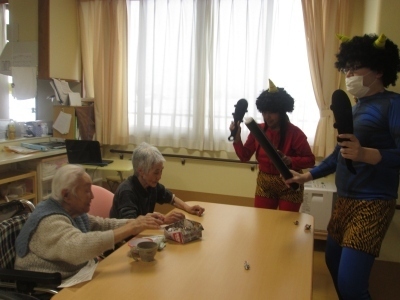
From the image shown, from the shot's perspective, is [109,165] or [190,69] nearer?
[109,165]

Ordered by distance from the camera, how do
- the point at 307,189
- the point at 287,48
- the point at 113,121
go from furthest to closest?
the point at 113,121 < the point at 287,48 < the point at 307,189

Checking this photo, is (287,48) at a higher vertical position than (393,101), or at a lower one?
higher

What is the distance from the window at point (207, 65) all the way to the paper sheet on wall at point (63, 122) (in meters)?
0.67

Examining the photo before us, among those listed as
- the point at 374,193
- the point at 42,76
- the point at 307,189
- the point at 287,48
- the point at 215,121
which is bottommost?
the point at 307,189

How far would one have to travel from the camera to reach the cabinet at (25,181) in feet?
9.86

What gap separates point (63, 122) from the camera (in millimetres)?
3789

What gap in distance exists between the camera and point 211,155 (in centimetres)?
377

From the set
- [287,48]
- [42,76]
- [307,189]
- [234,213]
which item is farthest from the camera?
[42,76]

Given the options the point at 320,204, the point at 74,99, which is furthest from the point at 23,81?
the point at 320,204

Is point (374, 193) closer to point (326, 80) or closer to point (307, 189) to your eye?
point (307, 189)

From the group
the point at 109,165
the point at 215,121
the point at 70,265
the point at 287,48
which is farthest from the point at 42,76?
the point at 70,265

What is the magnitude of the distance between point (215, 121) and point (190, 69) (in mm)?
612

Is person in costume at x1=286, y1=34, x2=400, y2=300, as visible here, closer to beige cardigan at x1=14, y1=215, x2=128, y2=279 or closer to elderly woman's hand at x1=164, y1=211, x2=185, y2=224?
elderly woman's hand at x1=164, y1=211, x2=185, y2=224

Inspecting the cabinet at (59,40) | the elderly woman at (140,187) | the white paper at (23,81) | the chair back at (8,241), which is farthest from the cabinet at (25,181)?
the chair back at (8,241)
